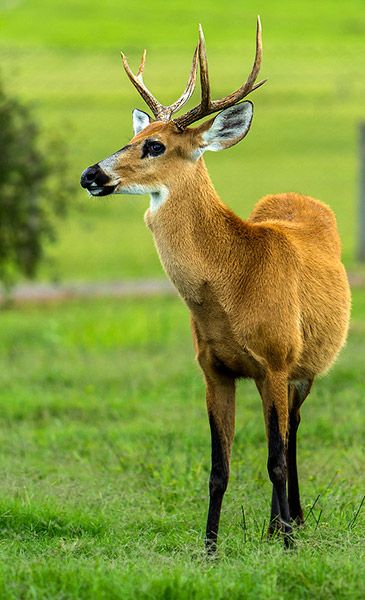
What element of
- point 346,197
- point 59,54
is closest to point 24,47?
point 59,54

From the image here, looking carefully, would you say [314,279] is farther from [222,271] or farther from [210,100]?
[210,100]

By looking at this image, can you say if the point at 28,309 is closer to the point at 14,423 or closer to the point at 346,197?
the point at 14,423

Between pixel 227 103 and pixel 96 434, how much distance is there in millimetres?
3801

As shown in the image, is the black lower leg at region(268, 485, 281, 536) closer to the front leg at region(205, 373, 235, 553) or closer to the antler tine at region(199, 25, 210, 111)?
the front leg at region(205, 373, 235, 553)

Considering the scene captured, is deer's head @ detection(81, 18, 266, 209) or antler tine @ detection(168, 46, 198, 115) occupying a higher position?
antler tine @ detection(168, 46, 198, 115)

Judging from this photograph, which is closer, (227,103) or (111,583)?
(111,583)

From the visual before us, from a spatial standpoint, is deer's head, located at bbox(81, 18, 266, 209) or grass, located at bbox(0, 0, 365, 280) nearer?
deer's head, located at bbox(81, 18, 266, 209)

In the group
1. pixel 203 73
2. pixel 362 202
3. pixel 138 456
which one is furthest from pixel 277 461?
pixel 362 202

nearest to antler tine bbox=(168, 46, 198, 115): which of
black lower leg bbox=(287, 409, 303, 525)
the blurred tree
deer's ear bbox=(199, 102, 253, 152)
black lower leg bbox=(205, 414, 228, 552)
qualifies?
deer's ear bbox=(199, 102, 253, 152)

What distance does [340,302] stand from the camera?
A: 7285 mm

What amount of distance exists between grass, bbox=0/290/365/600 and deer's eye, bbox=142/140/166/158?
201 centimetres

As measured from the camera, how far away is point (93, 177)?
6.34 metres

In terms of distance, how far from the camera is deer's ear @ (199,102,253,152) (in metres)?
6.57

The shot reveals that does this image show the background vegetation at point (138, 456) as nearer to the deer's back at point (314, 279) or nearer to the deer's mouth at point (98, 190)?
the deer's back at point (314, 279)
